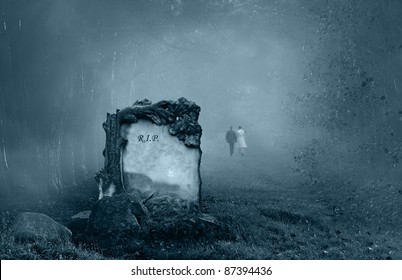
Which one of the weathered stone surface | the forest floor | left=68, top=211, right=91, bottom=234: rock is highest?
the weathered stone surface

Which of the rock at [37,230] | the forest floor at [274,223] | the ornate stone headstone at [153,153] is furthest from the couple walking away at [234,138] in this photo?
the rock at [37,230]

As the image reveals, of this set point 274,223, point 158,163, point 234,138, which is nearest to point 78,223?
point 158,163

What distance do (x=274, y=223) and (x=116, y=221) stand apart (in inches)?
125

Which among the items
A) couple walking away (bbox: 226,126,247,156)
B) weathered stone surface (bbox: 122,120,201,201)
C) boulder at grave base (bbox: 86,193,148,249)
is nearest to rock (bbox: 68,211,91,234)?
boulder at grave base (bbox: 86,193,148,249)

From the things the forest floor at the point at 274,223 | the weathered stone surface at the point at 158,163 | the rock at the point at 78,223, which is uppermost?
the weathered stone surface at the point at 158,163

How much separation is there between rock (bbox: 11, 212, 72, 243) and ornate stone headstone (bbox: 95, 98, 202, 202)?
2.01m

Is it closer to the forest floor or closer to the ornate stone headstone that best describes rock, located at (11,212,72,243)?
the forest floor

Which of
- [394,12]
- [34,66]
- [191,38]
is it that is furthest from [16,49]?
[191,38]

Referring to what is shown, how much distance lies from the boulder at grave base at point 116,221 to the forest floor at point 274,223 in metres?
0.31

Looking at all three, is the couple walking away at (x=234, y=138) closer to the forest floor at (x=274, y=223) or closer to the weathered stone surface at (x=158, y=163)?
the forest floor at (x=274, y=223)

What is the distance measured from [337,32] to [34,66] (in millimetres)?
14947

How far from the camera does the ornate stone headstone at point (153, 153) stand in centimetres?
945

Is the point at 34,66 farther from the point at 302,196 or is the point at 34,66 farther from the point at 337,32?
the point at 302,196

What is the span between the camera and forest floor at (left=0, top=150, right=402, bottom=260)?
699cm
